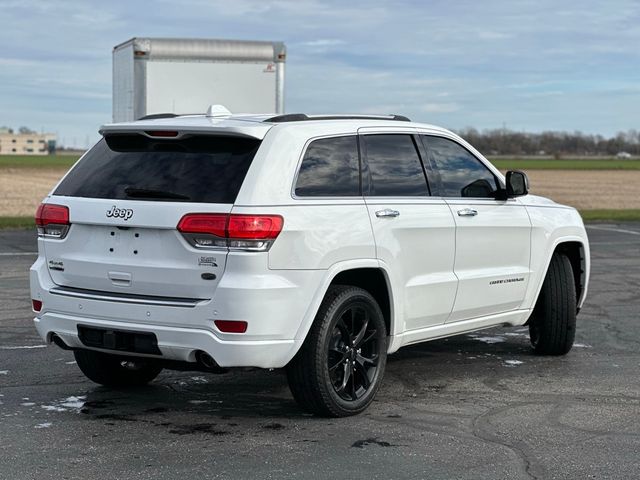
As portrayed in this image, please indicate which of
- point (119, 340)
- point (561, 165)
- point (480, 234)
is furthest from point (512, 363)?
point (561, 165)

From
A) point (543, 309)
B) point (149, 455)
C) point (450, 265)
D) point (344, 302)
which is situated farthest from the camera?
point (543, 309)

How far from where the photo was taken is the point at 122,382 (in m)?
7.39

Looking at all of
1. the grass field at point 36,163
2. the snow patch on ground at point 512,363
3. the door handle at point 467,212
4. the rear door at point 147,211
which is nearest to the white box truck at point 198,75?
the snow patch on ground at point 512,363

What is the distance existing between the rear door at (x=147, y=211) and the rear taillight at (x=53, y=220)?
0.13 feet

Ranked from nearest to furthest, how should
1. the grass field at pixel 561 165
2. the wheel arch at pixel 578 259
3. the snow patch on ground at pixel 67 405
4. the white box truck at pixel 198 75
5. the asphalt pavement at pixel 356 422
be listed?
the asphalt pavement at pixel 356 422 → the snow patch on ground at pixel 67 405 → the wheel arch at pixel 578 259 → the white box truck at pixel 198 75 → the grass field at pixel 561 165

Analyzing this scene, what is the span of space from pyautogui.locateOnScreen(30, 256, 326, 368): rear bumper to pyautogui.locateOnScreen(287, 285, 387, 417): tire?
172mm

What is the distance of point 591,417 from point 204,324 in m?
2.40

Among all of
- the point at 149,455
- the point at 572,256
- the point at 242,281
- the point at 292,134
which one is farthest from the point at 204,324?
the point at 572,256

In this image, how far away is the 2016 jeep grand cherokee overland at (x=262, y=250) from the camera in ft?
19.7

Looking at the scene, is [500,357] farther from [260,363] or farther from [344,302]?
[260,363]

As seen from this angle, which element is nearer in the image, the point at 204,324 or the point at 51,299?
the point at 204,324

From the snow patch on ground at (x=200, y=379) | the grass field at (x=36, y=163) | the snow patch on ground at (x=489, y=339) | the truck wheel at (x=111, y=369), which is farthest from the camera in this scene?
the grass field at (x=36, y=163)

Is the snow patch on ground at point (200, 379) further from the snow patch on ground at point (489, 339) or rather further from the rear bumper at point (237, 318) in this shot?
the snow patch on ground at point (489, 339)

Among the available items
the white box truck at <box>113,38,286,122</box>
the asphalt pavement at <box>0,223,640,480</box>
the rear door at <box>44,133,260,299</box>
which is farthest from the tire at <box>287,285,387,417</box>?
the white box truck at <box>113,38,286,122</box>
